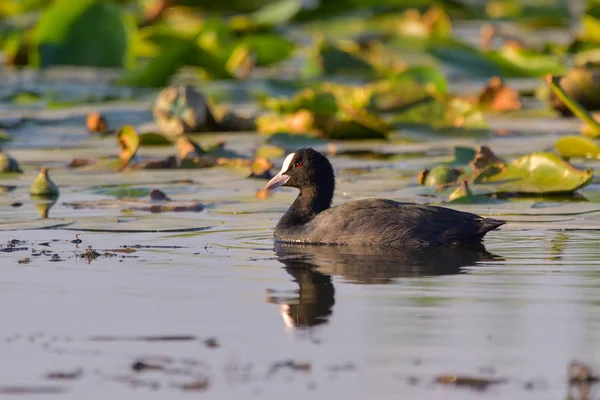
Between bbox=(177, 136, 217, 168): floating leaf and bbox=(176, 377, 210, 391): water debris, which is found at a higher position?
bbox=(177, 136, 217, 168): floating leaf

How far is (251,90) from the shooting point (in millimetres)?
16891

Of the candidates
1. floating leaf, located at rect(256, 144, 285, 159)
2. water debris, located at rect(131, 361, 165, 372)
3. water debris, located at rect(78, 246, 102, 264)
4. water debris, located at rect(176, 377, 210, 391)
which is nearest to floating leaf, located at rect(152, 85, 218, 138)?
floating leaf, located at rect(256, 144, 285, 159)

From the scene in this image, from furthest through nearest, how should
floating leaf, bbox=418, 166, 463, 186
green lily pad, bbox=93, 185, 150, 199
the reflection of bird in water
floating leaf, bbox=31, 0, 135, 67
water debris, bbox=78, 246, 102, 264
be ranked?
floating leaf, bbox=31, 0, 135, 67
floating leaf, bbox=418, 166, 463, 186
green lily pad, bbox=93, 185, 150, 199
water debris, bbox=78, 246, 102, 264
the reflection of bird in water

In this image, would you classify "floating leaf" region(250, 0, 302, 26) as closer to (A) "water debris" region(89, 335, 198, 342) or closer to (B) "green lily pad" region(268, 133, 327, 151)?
(B) "green lily pad" region(268, 133, 327, 151)

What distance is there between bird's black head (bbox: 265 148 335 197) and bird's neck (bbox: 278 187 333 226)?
0.07 feet

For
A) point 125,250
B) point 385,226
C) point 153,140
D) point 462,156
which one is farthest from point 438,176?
point 153,140

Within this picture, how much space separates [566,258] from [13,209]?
3.85 metres

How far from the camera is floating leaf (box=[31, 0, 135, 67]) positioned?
15664 millimetres

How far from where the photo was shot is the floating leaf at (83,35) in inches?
617

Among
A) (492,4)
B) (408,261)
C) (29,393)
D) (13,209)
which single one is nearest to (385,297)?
(408,261)

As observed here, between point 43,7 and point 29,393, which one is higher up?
point 43,7

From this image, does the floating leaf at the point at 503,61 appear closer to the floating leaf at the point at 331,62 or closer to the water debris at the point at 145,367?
the floating leaf at the point at 331,62

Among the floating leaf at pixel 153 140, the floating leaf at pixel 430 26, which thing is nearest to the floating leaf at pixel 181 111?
the floating leaf at pixel 153 140

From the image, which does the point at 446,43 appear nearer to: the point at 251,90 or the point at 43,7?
the point at 251,90
